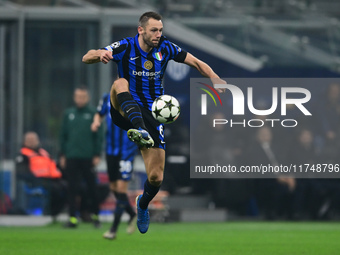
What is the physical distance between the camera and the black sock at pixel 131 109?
8.22m

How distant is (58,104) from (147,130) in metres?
9.38

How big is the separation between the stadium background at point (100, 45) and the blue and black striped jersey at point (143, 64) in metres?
7.73

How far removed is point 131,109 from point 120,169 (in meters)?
3.29

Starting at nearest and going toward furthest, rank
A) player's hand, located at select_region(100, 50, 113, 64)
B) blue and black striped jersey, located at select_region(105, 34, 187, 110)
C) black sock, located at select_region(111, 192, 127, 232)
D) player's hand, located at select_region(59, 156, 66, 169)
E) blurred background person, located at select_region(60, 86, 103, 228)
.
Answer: player's hand, located at select_region(100, 50, 113, 64), blue and black striped jersey, located at select_region(105, 34, 187, 110), black sock, located at select_region(111, 192, 127, 232), blurred background person, located at select_region(60, 86, 103, 228), player's hand, located at select_region(59, 156, 66, 169)

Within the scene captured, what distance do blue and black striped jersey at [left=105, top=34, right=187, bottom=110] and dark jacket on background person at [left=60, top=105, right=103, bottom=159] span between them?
523 centimetres

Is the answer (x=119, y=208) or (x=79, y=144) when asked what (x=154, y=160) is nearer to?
(x=119, y=208)

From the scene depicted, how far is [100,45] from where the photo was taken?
17.7 m

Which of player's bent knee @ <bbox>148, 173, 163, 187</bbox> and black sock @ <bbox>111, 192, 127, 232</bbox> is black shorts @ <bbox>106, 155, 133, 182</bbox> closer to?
black sock @ <bbox>111, 192, 127, 232</bbox>

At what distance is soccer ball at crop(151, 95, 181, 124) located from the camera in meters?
8.38

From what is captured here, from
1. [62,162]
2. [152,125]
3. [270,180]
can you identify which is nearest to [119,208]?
[152,125]

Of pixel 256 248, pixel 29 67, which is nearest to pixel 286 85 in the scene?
pixel 29 67

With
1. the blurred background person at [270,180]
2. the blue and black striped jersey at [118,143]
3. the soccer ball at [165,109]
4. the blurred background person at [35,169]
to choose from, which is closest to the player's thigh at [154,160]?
the soccer ball at [165,109]

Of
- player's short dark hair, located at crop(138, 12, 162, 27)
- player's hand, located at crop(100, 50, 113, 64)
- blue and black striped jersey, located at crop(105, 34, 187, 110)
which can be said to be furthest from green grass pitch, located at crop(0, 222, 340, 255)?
player's short dark hair, located at crop(138, 12, 162, 27)

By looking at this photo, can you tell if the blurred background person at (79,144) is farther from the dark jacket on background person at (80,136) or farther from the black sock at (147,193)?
the black sock at (147,193)
